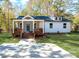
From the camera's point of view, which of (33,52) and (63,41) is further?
(63,41)

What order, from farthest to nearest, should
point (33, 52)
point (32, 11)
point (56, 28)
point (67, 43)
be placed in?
point (32, 11) → point (56, 28) → point (67, 43) → point (33, 52)

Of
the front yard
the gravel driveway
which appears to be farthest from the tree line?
the gravel driveway

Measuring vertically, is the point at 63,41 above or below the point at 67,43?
below

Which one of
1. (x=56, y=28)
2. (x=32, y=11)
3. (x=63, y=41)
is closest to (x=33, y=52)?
(x=63, y=41)

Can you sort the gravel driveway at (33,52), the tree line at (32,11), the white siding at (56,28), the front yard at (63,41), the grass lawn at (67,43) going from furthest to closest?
the tree line at (32,11)
the white siding at (56,28)
the front yard at (63,41)
the grass lawn at (67,43)
the gravel driveway at (33,52)

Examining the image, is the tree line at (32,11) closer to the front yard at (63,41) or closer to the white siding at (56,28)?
the white siding at (56,28)


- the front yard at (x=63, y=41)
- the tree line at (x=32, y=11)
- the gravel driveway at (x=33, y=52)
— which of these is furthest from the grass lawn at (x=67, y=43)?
the tree line at (x=32, y=11)

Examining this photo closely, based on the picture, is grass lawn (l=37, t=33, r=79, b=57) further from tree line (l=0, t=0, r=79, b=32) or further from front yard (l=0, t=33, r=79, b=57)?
tree line (l=0, t=0, r=79, b=32)

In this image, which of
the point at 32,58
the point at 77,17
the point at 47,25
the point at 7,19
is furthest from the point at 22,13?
the point at 32,58

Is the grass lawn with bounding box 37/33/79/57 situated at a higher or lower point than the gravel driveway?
lower

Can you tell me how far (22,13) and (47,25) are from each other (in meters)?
18.5

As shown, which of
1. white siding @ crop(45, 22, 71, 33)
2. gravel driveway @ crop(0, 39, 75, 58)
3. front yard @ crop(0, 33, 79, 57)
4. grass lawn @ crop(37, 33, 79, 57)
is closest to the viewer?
gravel driveway @ crop(0, 39, 75, 58)

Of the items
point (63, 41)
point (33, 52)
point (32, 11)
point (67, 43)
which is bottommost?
point (63, 41)

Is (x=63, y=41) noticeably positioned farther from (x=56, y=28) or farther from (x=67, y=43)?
(x=56, y=28)
